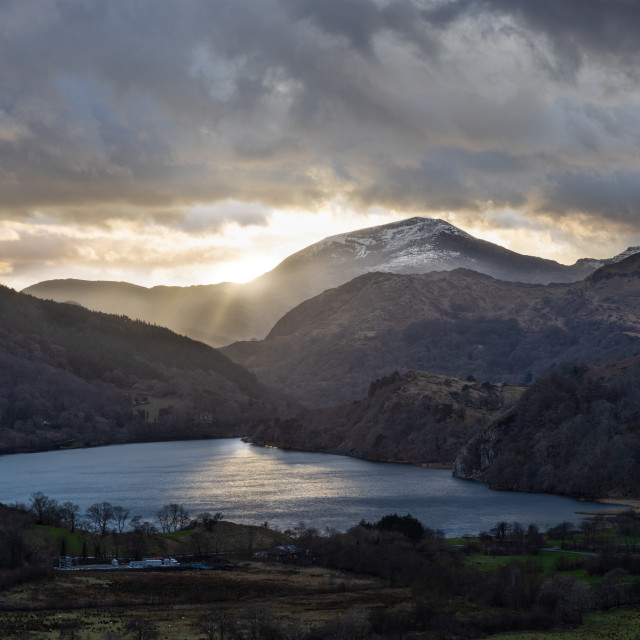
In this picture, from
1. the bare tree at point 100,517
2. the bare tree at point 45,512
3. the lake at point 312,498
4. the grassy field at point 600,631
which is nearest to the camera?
the grassy field at point 600,631

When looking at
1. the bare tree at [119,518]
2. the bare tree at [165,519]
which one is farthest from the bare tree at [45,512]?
the bare tree at [165,519]

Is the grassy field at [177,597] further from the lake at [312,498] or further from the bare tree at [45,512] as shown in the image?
the lake at [312,498]

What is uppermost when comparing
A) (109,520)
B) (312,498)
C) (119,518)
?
(119,518)

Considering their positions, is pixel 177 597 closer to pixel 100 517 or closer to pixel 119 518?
pixel 119 518

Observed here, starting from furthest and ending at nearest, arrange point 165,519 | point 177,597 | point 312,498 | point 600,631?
point 312,498, point 165,519, point 177,597, point 600,631

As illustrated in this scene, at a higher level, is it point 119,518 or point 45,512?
point 45,512

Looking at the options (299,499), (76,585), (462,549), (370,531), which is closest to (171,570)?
(76,585)

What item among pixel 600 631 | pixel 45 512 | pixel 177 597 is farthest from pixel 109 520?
pixel 600 631

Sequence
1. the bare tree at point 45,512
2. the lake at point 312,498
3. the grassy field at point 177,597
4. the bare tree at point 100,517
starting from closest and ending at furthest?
the grassy field at point 177,597 < the bare tree at point 45,512 < the bare tree at point 100,517 < the lake at point 312,498

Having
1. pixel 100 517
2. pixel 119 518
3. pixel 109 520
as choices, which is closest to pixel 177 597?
pixel 119 518

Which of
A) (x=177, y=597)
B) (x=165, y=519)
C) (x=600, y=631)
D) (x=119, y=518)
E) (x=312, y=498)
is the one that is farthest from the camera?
(x=312, y=498)

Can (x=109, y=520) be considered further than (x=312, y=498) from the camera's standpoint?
No
